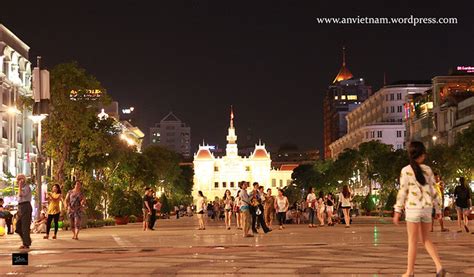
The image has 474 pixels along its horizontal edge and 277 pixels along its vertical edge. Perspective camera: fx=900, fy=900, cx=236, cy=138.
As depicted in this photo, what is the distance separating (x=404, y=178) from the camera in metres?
12.9

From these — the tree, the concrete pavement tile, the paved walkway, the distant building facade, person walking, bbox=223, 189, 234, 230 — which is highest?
the distant building facade

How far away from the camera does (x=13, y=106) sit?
75.9 metres

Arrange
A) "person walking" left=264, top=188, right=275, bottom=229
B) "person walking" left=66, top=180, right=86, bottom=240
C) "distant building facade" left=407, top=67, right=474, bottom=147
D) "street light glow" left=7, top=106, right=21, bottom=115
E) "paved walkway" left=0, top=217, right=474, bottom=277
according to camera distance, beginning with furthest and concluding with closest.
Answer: "distant building facade" left=407, top=67, right=474, bottom=147 < "street light glow" left=7, top=106, right=21, bottom=115 < "person walking" left=264, top=188, right=275, bottom=229 < "person walking" left=66, top=180, right=86, bottom=240 < "paved walkway" left=0, top=217, right=474, bottom=277

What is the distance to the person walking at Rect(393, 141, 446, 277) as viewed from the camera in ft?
41.6

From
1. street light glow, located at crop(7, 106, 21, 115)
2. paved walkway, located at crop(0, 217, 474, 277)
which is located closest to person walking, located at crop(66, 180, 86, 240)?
paved walkway, located at crop(0, 217, 474, 277)

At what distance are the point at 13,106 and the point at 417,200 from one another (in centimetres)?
6677

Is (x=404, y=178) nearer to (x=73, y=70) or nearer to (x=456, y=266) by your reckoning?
(x=456, y=266)

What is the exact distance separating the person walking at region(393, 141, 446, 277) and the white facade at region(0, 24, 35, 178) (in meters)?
62.4

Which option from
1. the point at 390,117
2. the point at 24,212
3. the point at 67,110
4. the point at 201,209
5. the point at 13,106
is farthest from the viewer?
the point at 390,117

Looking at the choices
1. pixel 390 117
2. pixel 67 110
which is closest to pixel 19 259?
pixel 67 110

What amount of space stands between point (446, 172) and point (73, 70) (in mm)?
41462

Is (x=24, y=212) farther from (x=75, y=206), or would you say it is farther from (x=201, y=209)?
(x=201, y=209)

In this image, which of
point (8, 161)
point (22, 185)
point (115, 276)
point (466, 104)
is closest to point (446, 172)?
point (466, 104)

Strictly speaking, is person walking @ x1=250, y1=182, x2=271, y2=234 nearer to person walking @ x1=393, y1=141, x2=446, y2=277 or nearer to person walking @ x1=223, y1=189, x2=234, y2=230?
person walking @ x1=223, y1=189, x2=234, y2=230
